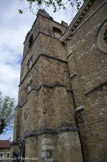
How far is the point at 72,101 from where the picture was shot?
9234mm

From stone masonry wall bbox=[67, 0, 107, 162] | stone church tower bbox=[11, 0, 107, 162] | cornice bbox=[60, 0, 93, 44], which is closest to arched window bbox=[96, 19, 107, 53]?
stone church tower bbox=[11, 0, 107, 162]

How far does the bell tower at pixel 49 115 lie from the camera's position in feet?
21.3

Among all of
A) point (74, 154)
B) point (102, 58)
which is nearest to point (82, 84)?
point (102, 58)

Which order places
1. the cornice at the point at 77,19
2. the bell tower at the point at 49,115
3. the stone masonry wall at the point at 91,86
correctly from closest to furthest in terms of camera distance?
the bell tower at the point at 49,115, the stone masonry wall at the point at 91,86, the cornice at the point at 77,19

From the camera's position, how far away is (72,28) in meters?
11.3

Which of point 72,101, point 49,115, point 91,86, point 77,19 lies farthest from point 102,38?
point 49,115

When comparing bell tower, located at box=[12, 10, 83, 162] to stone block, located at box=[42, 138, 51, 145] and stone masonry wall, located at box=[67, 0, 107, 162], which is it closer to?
stone block, located at box=[42, 138, 51, 145]

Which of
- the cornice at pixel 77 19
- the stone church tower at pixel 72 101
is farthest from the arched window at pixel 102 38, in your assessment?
the cornice at pixel 77 19

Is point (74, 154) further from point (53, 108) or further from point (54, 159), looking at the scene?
point (53, 108)

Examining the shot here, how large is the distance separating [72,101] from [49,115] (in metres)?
2.37

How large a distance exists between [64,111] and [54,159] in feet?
8.70

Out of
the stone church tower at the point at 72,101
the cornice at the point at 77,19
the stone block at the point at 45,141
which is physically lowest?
the stone block at the point at 45,141

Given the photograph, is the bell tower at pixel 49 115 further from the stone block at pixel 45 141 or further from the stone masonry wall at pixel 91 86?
the stone masonry wall at pixel 91 86

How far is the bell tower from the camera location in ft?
21.3
